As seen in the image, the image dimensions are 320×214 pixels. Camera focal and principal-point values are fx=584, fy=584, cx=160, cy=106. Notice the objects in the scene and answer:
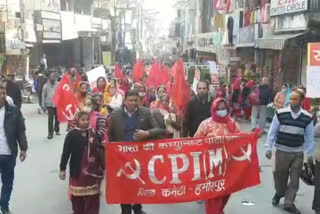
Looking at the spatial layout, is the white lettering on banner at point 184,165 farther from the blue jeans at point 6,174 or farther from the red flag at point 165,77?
the red flag at point 165,77

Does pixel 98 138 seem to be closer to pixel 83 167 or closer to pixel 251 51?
pixel 83 167

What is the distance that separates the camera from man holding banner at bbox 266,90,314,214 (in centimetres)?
700

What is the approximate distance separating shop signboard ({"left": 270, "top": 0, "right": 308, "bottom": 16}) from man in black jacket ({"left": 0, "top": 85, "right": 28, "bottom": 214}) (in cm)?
1167

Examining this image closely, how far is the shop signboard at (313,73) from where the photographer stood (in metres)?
7.54

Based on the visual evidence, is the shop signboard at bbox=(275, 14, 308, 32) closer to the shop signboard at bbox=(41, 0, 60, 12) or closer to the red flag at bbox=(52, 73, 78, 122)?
the red flag at bbox=(52, 73, 78, 122)

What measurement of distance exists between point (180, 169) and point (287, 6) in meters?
13.4

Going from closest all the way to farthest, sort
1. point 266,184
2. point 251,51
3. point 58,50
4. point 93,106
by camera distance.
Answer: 1. point 93,106
2. point 266,184
3. point 251,51
4. point 58,50

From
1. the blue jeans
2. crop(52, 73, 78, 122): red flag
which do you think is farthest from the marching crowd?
crop(52, 73, 78, 122): red flag

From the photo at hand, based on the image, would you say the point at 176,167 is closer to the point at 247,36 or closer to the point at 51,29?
the point at 247,36

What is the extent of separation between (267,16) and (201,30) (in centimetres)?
3167

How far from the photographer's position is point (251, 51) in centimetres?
2794

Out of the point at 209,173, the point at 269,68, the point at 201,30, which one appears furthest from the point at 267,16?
the point at 201,30

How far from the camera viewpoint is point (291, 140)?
23.1 feet

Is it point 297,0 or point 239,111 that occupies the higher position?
point 297,0
